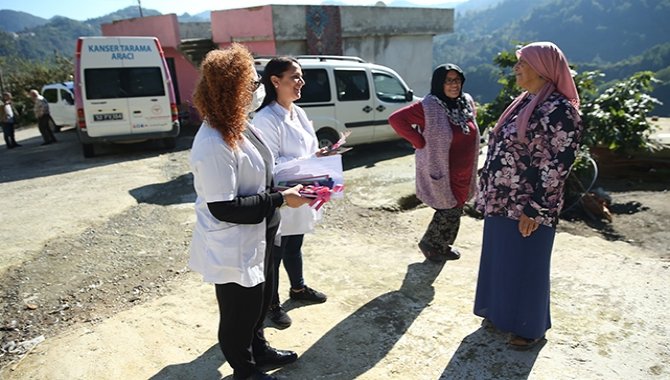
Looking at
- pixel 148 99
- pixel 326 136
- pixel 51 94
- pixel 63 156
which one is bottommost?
pixel 63 156

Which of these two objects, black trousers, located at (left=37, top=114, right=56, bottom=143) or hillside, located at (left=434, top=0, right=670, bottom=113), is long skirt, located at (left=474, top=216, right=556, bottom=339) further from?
hillside, located at (left=434, top=0, right=670, bottom=113)

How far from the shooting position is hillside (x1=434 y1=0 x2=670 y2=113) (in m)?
66.4

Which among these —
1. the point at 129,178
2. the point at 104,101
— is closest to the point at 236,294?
the point at 129,178

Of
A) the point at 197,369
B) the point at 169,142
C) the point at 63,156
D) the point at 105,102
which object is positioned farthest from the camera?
the point at 169,142

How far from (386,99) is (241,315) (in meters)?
7.12

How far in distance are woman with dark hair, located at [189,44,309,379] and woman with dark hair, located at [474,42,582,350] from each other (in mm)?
1241

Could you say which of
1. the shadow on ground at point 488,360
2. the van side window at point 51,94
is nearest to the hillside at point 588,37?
the van side window at point 51,94

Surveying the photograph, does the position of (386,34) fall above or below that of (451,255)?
above

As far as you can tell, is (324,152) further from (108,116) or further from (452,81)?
(108,116)

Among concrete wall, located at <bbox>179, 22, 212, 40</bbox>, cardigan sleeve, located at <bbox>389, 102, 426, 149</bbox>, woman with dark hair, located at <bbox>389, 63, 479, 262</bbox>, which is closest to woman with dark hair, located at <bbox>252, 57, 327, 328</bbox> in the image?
cardigan sleeve, located at <bbox>389, 102, 426, 149</bbox>

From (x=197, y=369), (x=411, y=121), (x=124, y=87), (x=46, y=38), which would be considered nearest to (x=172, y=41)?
(x=124, y=87)

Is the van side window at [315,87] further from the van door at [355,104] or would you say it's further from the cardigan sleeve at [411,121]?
the cardigan sleeve at [411,121]

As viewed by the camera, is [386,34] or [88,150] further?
[386,34]

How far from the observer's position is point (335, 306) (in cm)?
338
